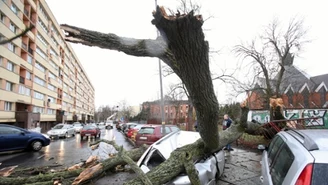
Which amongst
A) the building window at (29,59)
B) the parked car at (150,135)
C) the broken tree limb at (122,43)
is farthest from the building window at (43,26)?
the broken tree limb at (122,43)

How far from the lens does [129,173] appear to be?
23.0ft

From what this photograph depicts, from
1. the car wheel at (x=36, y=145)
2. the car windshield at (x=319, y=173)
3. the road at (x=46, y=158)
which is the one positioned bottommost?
the road at (x=46, y=158)

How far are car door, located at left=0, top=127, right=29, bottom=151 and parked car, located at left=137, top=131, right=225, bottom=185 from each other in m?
9.53

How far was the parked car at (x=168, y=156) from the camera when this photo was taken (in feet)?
14.6

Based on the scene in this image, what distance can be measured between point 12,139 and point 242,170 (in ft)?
38.2

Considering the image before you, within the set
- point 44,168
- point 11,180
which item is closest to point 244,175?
point 11,180

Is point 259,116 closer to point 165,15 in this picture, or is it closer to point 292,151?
point 292,151

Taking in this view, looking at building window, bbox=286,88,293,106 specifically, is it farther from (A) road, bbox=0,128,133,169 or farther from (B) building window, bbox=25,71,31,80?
(B) building window, bbox=25,71,31,80

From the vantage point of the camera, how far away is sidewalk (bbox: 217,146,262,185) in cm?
589

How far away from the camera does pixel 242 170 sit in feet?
23.0

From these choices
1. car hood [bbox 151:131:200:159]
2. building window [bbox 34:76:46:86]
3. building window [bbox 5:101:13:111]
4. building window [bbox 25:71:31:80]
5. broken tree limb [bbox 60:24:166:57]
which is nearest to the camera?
broken tree limb [bbox 60:24:166:57]

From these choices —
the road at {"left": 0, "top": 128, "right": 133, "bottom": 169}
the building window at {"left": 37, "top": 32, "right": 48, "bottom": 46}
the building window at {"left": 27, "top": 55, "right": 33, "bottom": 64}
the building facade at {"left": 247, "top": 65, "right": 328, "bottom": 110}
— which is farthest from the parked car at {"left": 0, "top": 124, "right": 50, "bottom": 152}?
the building window at {"left": 37, "top": 32, "right": 48, "bottom": 46}

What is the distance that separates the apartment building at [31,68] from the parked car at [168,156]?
18.1 metres

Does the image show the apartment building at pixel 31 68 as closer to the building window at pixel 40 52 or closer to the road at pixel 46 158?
the building window at pixel 40 52
